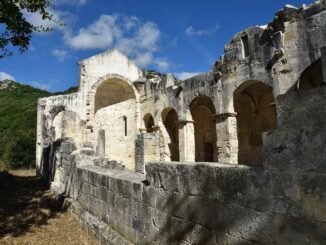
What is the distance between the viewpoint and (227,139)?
12.7 m

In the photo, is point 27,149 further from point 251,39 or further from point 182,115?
point 251,39

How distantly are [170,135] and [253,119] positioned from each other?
461 centimetres

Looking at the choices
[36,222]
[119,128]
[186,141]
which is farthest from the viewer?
[119,128]

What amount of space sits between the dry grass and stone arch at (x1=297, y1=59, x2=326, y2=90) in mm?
8139

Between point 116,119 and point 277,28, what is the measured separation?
35.6ft

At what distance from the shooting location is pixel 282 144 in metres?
2.36

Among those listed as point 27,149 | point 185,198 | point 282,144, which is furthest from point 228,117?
point 27,149

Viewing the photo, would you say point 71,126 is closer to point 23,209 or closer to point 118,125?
point 118,125

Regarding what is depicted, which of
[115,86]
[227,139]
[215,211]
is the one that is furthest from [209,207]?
[115,86]

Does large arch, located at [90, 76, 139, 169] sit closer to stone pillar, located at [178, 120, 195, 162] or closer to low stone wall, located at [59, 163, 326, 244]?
stone pillar, located at [178, 120, 195, 162]

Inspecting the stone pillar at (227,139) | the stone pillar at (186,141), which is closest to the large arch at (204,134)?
the stone pillar at (186,141)

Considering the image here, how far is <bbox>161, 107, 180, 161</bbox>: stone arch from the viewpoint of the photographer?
56.4 feet

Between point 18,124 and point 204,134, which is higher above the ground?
point 18,124

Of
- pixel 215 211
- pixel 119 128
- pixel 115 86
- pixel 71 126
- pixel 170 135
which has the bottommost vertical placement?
pixel 215 211
